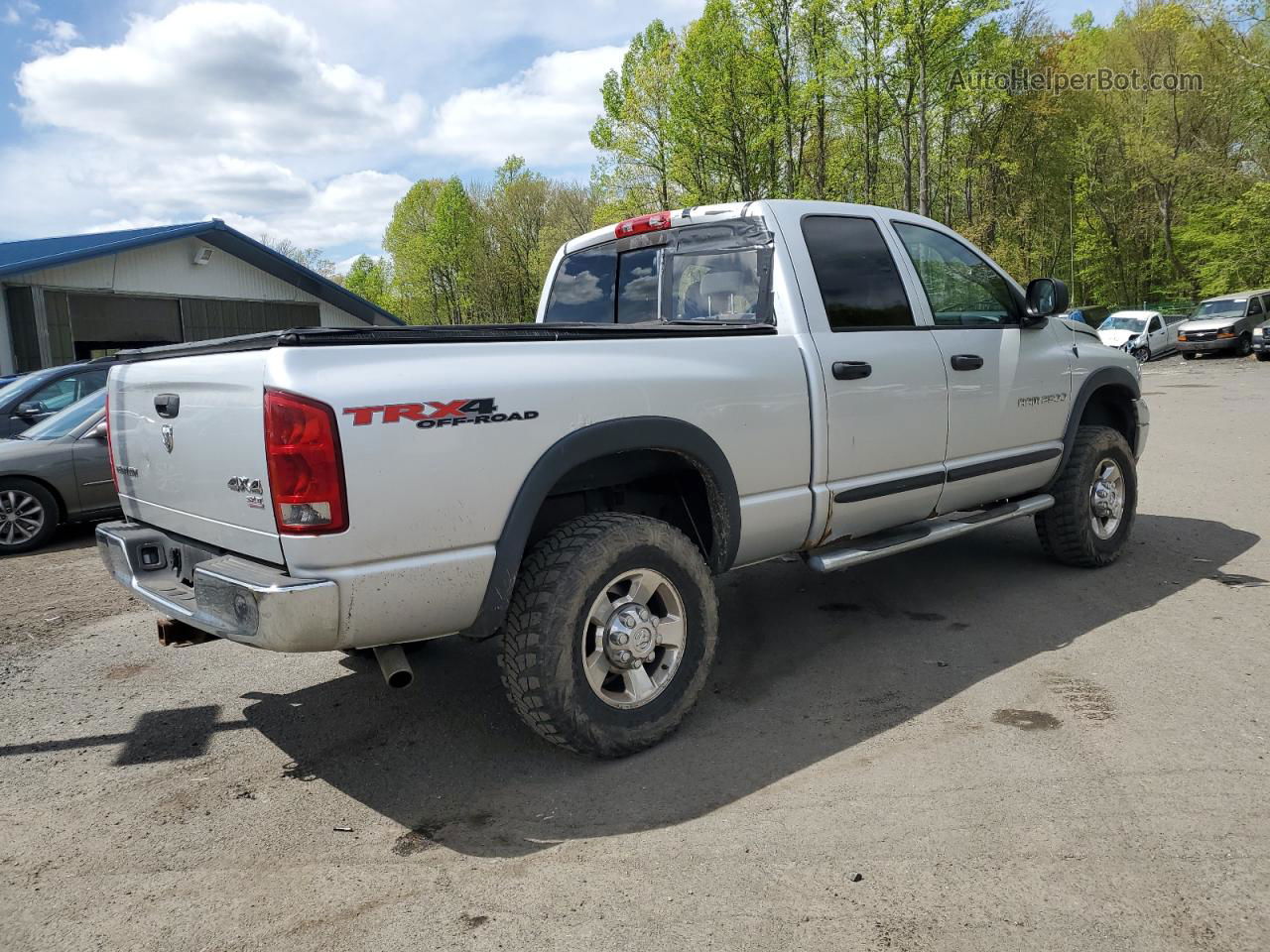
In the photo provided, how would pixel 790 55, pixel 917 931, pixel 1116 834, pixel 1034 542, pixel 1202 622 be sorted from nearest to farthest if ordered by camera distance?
pixel 917 931 → pixel 1116 834 → pixel 1202 622 → pixel 1034 542 → pixel 790 55

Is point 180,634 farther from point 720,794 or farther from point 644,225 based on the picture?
point 644,225

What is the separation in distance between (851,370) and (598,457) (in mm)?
1399

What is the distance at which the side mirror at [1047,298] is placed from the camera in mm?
5230

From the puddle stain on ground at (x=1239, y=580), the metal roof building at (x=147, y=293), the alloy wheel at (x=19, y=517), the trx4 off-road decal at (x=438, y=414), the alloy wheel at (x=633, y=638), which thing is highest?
the metal roof building at (x=147, y=293)

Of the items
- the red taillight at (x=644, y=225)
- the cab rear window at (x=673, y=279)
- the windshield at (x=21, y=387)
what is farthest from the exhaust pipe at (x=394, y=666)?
the windshield at (x=21, y=387)

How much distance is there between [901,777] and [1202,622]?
2548mm

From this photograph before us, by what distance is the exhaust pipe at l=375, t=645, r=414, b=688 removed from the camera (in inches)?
121

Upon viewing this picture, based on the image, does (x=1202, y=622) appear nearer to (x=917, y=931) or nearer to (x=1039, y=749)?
(x=1039, y=749)

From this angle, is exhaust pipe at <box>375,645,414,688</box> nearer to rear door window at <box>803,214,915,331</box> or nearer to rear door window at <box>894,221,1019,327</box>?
rear door window at <box>803,214,915,331</box>

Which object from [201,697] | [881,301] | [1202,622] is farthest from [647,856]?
[1202,622]

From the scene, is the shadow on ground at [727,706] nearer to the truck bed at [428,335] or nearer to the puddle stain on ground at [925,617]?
the puddle stain on ground at [925,617]

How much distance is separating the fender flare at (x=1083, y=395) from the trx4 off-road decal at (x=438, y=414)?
3840mm

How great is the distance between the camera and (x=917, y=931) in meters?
2.38

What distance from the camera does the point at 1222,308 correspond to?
29.6 m
